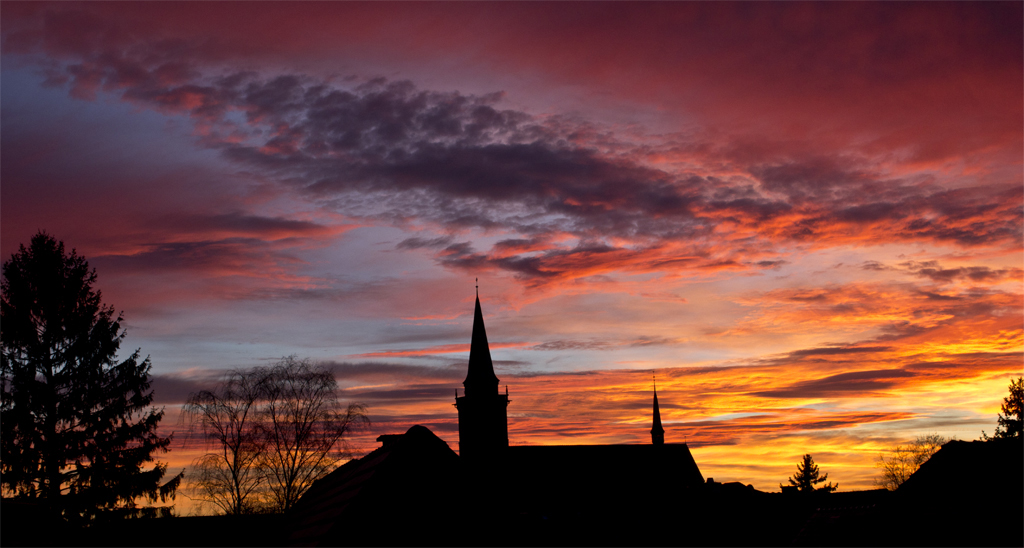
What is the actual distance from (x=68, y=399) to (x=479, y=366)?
50.7m

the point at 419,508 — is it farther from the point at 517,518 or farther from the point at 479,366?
the point at 479,366

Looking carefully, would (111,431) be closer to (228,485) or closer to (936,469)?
(228,485)

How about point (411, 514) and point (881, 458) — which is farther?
point (881, 458)

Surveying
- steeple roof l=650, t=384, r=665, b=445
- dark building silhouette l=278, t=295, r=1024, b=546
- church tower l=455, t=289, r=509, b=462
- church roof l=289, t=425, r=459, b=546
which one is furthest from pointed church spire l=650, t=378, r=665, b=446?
church roof l=289, t=425, r=459, b=546

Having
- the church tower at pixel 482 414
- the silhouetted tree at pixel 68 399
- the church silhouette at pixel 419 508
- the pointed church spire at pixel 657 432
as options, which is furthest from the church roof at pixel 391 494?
the pointed church spire at pixel 657 432

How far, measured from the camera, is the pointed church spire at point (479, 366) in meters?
78.1

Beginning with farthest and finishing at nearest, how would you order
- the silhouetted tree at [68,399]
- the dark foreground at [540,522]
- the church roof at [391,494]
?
1. the silhouetted tree at [68,399]
2. the dark foreground at [540,522]
3. the church roof at [391,494]

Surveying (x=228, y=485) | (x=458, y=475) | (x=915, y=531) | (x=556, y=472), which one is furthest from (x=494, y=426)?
(x=458, y=475)

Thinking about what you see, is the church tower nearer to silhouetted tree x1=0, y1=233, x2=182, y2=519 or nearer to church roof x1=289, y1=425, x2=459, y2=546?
silhouetted tree x1=0, y1=233, x2=182, y2=519

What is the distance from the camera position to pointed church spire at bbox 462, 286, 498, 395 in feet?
256

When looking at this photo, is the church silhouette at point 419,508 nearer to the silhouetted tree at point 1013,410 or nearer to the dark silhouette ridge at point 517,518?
the dark silhouette ridge at point 517,518

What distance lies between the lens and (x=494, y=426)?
7781 cm

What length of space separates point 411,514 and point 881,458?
96.5 meters

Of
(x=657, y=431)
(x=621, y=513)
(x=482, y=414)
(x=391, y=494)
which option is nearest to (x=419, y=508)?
(x=391, y=494)
